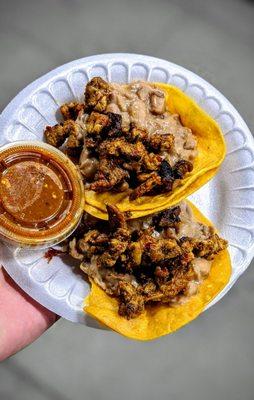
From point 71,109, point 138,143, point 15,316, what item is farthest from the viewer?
point 71,109

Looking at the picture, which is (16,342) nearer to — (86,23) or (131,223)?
(131,223)

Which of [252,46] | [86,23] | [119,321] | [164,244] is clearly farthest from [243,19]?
[119,321]

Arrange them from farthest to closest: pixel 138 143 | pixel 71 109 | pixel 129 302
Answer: pixel 71 109 → pixel 138 143 → pixel 129 302

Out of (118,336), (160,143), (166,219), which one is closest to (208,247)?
(166,219)

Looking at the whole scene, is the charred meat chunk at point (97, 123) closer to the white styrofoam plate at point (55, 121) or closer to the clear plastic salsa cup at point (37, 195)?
the clear plastic salsa cup at point (37, 195)

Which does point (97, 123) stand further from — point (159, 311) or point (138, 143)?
point (159, 311)

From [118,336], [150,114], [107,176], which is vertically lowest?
[118,336]

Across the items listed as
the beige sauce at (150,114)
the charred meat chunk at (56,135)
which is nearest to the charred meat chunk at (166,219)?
the beige sauce at (150,114)
